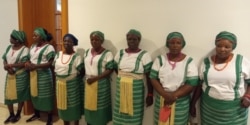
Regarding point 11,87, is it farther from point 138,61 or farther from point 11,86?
point 138,61

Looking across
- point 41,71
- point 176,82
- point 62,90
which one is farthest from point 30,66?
point 176,82

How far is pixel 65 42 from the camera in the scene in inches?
101

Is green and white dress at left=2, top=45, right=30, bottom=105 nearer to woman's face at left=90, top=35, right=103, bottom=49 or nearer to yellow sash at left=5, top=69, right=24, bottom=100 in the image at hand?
yellow sash at left=5, top=69, right=24, bottom=100

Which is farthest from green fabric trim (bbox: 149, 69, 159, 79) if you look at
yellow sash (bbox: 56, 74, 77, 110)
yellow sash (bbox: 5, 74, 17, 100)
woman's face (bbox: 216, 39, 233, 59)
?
yellow sash (bbox: 5, 74, 17, 100)

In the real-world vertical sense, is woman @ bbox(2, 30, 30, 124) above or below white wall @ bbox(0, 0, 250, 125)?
below

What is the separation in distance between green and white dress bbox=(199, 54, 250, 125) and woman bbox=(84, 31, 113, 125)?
98 cm

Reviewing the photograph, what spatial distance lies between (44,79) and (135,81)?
4.02 feet

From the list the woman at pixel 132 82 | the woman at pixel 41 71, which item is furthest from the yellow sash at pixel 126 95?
the woman at pixel 41 71

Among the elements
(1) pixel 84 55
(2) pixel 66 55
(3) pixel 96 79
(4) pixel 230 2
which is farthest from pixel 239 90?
(2) pixel 66 55

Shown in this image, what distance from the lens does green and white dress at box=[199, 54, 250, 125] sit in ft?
6.39

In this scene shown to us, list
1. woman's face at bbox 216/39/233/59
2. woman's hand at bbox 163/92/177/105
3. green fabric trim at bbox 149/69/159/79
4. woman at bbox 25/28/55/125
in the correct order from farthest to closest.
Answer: woman at bbox 25/28/55/125 → green fabric trim at bbox 149/69/159/79 → woman's hand at bbox 163/92/177/105 → woman's face at bbox 216/39/233/59

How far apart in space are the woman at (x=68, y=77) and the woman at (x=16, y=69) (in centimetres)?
65

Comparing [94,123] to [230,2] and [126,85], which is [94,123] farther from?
[230,2]

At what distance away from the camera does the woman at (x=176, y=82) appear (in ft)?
6.85
